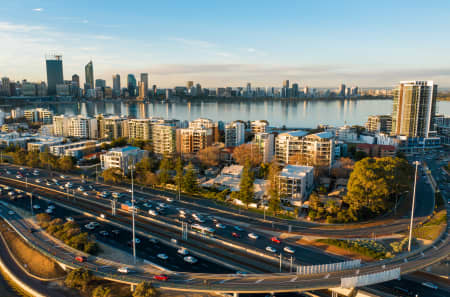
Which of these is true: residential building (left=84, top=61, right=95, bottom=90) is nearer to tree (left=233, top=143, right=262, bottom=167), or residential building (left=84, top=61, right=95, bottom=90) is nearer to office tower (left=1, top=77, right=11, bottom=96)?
office tower (left=1, top=77, right=11, bottom=96)

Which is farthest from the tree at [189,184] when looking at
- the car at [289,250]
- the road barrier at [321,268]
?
the road barrier at [321,268]

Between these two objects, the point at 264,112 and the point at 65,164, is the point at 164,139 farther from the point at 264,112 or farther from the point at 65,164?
the point at 264,112

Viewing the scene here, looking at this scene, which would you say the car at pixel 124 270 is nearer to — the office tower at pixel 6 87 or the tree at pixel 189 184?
the tree at pixel 189 184

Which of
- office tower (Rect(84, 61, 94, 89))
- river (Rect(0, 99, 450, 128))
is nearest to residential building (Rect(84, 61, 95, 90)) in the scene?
office tower (Rect(84, 61, 94, 89))

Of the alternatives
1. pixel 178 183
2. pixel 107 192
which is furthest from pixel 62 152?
pixel 178 183

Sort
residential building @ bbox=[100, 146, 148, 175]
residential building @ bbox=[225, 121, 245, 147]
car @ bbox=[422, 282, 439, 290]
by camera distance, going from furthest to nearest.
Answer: residential building @ bbox=[225, 121, 245, 147], residential building @ bbox=[100, 146, 148, 175], car @ bbox=[422, 282, 439, 290]

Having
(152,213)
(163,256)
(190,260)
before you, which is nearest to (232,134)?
(152,213)

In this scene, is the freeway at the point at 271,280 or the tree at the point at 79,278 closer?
the freeway at the point at 271,280
